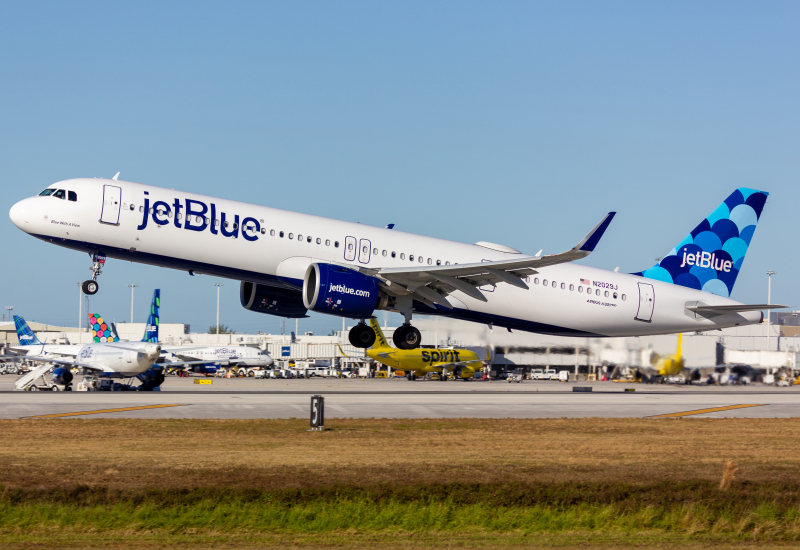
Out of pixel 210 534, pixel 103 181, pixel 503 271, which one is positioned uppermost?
pixel 103 181

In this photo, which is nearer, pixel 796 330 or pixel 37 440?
pixel 37 440

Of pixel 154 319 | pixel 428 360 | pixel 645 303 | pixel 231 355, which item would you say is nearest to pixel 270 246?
pixel 645 303

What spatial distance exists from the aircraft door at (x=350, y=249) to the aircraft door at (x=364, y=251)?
0.92ft

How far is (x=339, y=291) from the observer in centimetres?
3406

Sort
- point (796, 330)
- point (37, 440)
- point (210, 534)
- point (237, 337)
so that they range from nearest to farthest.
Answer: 1. point (210, 534)
2. point (37, 440)
3. point (796, 330)
4. point (237, 337)

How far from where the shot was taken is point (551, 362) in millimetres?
54156

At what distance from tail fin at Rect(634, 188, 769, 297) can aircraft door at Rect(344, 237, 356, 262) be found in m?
17.7

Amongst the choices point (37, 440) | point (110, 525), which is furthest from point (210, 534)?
point (37, 440)

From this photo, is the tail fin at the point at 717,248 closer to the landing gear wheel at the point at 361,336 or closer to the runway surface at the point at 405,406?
the runway surface at the point at 405,406

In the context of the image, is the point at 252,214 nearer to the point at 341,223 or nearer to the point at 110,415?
the point at 341,223

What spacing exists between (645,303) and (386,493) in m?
30.1

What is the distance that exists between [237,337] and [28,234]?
112047 millimetres

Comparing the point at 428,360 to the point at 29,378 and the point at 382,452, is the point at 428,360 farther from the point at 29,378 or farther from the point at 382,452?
the point at 382,452

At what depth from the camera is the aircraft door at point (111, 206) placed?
31.8 m
